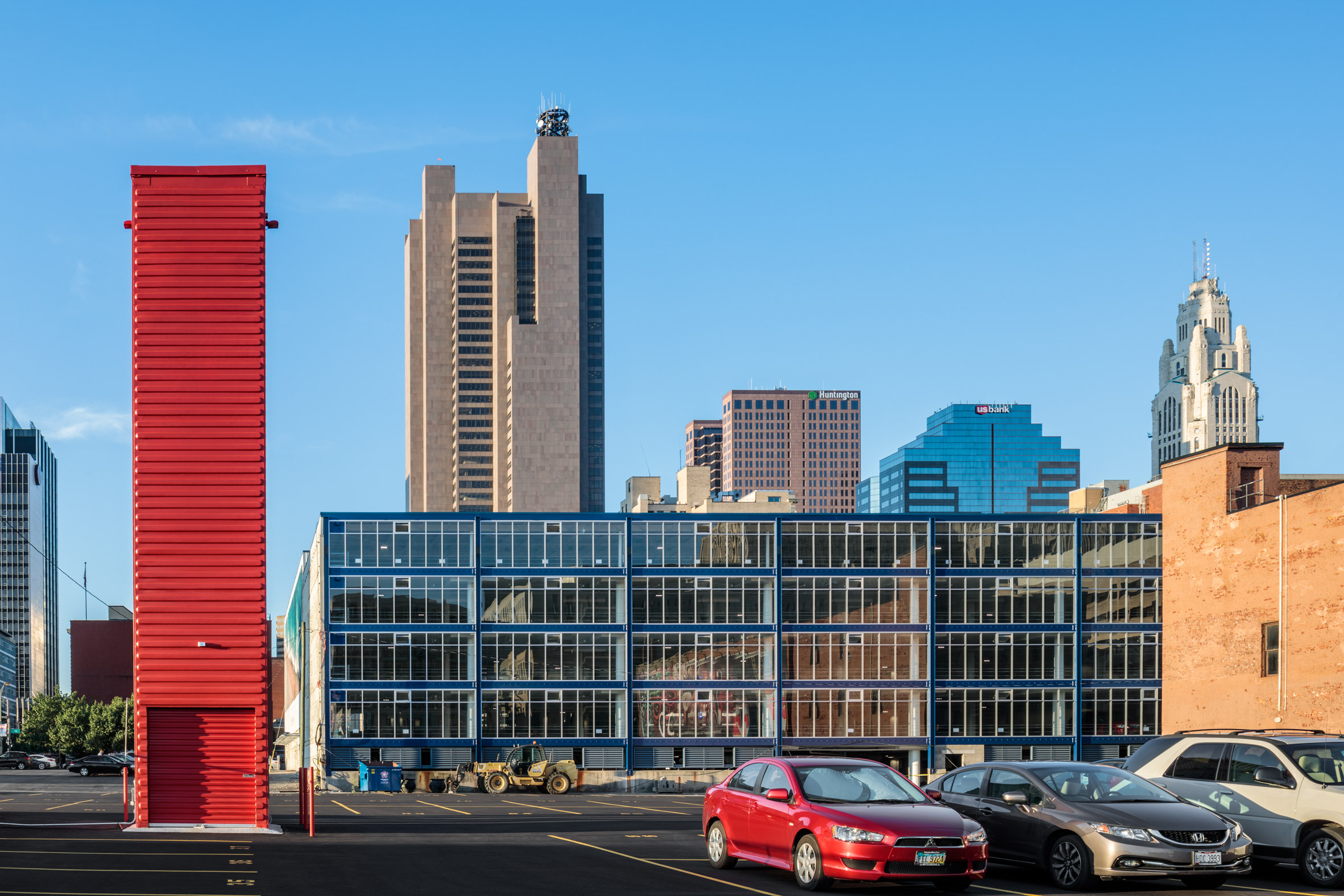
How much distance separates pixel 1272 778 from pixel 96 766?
82401 millimetres

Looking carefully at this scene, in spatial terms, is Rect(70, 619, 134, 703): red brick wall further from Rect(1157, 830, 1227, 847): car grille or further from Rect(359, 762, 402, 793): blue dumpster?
Rect(1157, 830, 1227, 847): car grille

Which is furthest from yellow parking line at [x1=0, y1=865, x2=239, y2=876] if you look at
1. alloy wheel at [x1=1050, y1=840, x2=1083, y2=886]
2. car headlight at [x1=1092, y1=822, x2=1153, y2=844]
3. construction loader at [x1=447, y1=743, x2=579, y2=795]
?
construction loader at [x1=447, y1=743, x2=579, y2=795]

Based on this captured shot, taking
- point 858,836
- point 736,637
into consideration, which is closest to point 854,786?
point 858,836

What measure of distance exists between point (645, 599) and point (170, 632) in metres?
51.9

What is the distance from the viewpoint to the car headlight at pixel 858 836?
18.9 m

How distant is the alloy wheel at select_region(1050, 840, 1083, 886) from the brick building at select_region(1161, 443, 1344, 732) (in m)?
30.0

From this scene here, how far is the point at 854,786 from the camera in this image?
2050 cm

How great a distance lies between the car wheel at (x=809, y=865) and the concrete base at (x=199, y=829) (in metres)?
15.1

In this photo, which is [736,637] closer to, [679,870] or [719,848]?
[679,870]

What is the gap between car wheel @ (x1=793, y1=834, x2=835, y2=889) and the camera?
19.2 metres

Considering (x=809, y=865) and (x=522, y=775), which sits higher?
(x=809, y=865)

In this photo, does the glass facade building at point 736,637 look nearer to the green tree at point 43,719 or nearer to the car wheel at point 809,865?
the green tree at point 43,719

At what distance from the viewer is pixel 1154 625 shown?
85.4 m

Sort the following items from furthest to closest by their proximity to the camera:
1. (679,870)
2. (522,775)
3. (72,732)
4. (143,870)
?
1. (72,732)
2. (522,775)
3. (143,870)
4. (679,870)
